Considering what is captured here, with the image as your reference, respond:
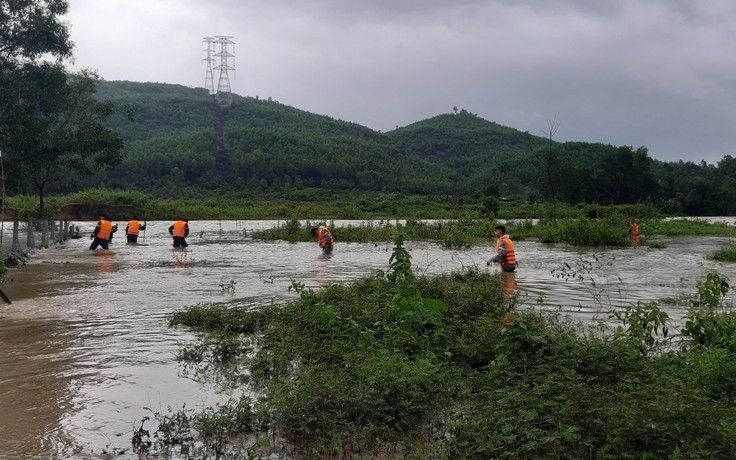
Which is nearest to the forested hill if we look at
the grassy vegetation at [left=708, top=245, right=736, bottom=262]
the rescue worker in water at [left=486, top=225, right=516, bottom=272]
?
the grassy vegetation at [left=708, top=245, right=736, bottom=262]

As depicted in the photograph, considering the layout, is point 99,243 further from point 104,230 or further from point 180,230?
point 180,230

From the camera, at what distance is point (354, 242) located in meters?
29.9

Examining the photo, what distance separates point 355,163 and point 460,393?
103 metres

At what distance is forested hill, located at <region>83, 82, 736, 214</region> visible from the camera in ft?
281

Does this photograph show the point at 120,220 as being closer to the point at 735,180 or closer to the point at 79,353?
the point at 79,353

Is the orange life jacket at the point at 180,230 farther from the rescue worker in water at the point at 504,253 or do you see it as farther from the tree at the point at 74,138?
the rescue worker in water at the point at 504,253

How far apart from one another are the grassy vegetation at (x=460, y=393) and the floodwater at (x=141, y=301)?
29.8 inches

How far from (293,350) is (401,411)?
2.84 m

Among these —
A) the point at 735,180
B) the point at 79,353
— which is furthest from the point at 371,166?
the point at 79,353

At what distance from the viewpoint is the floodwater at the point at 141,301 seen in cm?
644

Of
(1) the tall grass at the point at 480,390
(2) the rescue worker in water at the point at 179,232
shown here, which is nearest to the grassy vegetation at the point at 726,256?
(1) the tall grass at the point at 480,390

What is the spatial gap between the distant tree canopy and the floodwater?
37659 millimetres

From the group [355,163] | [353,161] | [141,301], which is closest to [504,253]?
[141,301]

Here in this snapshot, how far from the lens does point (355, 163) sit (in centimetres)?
10856
